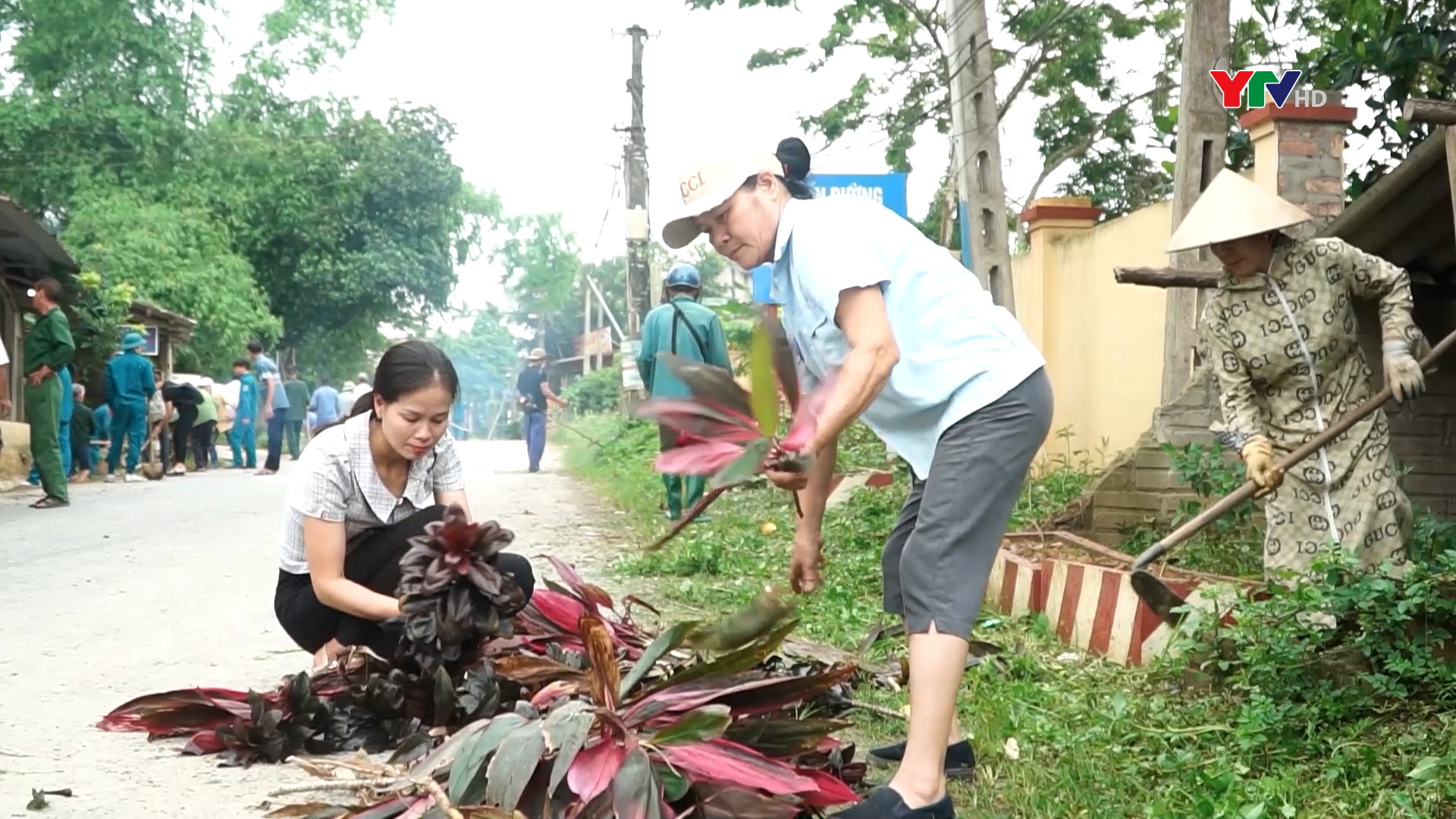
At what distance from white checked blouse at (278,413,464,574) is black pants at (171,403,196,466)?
15.6 metres

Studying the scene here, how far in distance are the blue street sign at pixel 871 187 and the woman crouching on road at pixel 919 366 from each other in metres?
8.23

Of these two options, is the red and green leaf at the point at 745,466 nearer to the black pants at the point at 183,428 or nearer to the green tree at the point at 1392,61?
the green tree at the point at 1392,61

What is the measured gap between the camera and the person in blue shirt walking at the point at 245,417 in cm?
2028

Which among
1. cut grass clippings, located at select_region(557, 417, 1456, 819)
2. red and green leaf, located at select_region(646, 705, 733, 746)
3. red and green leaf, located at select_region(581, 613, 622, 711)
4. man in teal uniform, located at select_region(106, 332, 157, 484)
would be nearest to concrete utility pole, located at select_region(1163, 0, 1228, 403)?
cut grass clippings, located at select_region(557, 417, 1456, 819)

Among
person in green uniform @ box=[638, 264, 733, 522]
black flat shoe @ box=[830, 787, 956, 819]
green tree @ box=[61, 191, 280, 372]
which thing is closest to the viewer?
black flat shoe @ box=[830, 787, 956, 819]

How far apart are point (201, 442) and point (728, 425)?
19.4 meters

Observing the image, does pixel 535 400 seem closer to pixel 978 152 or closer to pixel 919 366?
pixel 978 152

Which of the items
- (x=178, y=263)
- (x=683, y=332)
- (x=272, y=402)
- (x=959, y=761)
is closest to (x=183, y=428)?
(x=272, y=402)

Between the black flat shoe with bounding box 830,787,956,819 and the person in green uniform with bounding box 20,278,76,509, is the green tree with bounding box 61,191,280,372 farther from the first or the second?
the black flat shoe with bounding box 830,787,956,819

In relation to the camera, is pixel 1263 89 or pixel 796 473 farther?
pixel 1263 89

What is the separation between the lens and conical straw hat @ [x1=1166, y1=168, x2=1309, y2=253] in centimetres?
436

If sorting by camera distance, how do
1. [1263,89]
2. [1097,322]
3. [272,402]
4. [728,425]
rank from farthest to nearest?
[272,402] → [1097,322] → [1263,89] → [728,425]

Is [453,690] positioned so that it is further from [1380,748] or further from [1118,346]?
[1118,346]

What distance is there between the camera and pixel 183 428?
752 inches
